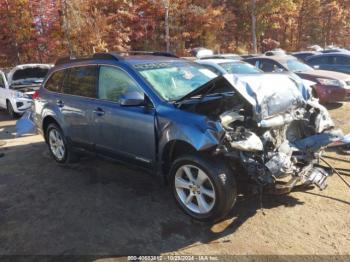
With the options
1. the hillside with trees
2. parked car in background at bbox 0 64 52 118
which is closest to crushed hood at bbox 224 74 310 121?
parked car in background at bbox 0 64 52 118

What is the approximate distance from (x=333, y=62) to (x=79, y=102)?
10.6 m

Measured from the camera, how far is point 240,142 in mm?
3410

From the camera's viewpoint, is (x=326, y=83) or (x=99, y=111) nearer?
(x=99, y=111)

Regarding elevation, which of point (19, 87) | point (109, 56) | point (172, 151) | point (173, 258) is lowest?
point (173, 258)

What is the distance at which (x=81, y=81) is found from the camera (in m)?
5.14

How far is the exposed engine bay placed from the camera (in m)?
3.48

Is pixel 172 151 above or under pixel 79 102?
under

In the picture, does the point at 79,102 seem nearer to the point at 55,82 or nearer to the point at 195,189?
the point at 55,82

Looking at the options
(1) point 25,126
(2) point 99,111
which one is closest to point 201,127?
(2) point 99,111

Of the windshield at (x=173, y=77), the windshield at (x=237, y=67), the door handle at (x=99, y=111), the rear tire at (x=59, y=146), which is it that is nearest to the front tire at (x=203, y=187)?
the windshield at (x=173, y=77)

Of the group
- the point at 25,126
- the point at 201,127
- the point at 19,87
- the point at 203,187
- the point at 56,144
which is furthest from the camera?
the point at 19,87

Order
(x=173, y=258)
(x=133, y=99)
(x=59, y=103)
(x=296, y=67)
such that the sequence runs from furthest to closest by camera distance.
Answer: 1. (x=296, y=67)
2. (x=59, y=103)
3. (x=133, y=99)
4. (x=173, y=258)

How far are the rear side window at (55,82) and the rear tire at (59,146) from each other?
590 millimetres

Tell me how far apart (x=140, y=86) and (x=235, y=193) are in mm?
1653
